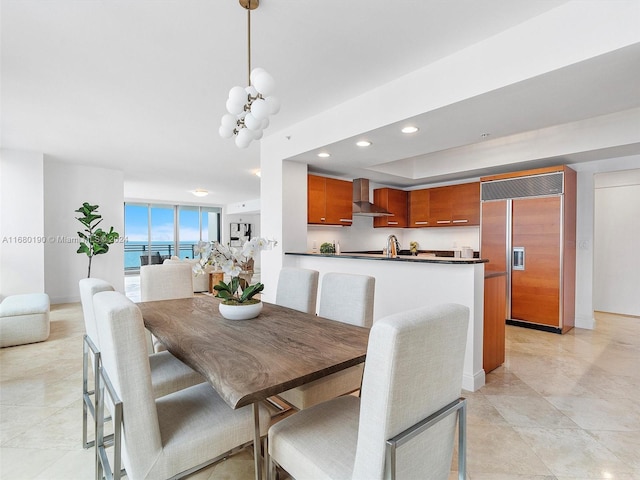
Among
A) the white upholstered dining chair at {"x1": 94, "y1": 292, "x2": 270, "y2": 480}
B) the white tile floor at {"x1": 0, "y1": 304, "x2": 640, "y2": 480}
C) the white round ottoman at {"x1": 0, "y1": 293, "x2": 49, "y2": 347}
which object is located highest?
the white upholstered dining chair at {"x1": 94, "y1": 292, "x2": 270, "y2": 480}

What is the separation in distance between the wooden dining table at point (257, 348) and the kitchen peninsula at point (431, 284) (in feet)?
4.28

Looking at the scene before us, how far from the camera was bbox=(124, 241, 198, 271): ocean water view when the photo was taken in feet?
33.5

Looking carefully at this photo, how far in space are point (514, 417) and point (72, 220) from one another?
7117mm

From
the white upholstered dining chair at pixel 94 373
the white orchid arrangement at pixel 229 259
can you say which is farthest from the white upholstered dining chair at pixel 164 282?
the white orchid arrangement at pixel 229 259

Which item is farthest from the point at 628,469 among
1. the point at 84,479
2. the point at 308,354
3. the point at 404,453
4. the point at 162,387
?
the point at 84,479

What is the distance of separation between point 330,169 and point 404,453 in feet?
13.3

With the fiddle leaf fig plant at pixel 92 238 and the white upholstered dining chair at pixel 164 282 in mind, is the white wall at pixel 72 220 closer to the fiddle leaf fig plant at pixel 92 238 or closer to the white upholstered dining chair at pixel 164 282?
the fiddle leaf fig plant at pixel 92 238

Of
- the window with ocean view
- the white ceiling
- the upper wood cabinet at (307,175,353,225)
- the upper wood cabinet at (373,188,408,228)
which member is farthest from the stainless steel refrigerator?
the window with ocean view

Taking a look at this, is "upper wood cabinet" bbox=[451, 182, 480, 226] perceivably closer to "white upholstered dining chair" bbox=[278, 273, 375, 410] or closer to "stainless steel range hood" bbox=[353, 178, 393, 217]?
"stainless steel range hood" bbox=[353, 178, 393, 217]

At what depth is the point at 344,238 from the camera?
5562mm

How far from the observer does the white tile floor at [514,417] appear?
5.56 ft

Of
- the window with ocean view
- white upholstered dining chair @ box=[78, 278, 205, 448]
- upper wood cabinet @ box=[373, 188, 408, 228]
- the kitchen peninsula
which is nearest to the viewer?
white upholstered dining chair @ box=[78, 278, 205, 448]

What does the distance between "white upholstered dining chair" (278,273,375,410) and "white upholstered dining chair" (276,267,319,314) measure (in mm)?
127

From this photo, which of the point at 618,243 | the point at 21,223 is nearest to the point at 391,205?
the point at 618,243
